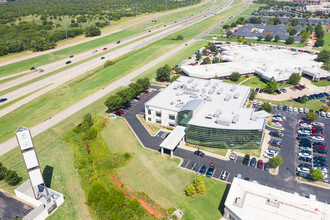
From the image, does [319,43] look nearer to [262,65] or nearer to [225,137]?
[262,65]

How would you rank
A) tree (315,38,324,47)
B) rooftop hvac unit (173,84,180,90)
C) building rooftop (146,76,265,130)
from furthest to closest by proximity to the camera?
tree (315,38,324,47) → rooftop hvac unit (173,84,180,90) → building rooftop (146,76,265,130)

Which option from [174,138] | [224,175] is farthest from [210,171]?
[174,138]

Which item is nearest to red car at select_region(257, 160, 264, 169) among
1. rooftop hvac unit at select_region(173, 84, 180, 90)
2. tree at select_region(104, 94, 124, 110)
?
rooftop hvac unit at select_region(173, 84, 180, 90)

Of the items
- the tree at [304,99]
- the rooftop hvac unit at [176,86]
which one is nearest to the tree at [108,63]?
the rooftop hvac unit at [176,86]

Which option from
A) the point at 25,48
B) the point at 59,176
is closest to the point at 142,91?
the point at 59,176

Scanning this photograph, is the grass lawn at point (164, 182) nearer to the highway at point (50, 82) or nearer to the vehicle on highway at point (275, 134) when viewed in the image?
the vehicle on highway at point (275, 134)

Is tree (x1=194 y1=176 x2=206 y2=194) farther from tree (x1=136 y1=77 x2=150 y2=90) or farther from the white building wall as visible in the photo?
tree (x1=136 y1=77 x2=150 y2=90)
